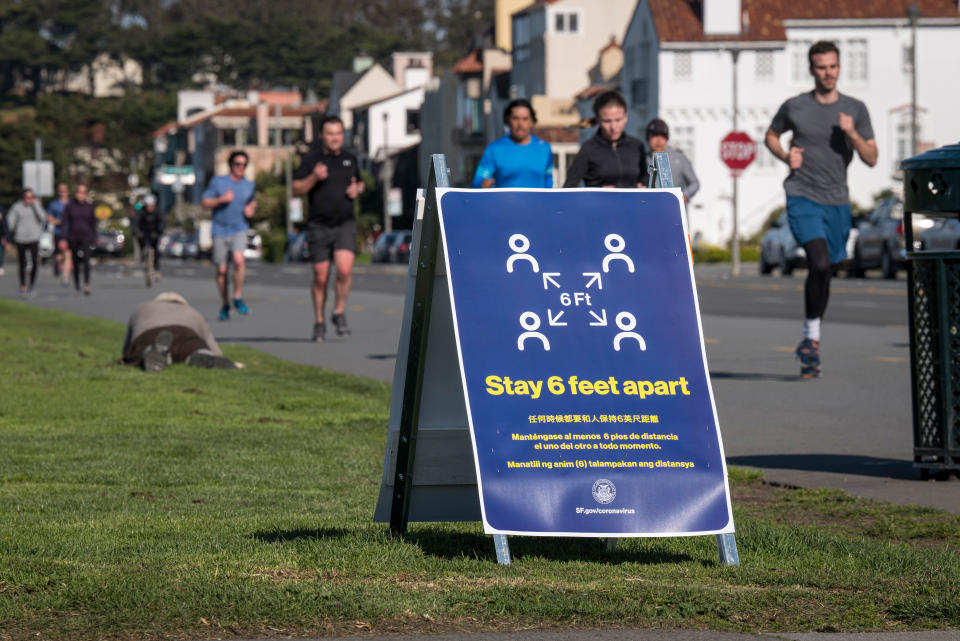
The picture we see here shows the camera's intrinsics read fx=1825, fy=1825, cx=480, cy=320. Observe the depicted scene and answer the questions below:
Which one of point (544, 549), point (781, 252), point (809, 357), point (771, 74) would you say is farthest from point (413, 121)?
point (544, 549)

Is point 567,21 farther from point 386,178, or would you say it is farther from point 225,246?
point 225,246

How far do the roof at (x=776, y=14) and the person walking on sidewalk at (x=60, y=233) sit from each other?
34756 millimetres

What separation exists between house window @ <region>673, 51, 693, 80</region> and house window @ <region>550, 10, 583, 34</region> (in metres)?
14.6

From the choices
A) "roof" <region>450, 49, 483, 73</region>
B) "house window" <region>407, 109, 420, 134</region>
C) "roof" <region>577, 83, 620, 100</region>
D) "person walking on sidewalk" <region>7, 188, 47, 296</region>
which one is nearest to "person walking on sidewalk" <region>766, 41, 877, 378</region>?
"person walking on sidewalk" <region>7, 188, 47, 296</region>

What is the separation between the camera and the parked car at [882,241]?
38.0 m

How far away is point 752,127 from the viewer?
73.3 meters

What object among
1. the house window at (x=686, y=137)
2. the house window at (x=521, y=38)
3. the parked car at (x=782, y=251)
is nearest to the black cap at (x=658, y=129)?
the parked car at (x=782, y=251)

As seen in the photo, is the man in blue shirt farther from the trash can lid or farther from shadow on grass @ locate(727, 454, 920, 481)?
the trash can lid

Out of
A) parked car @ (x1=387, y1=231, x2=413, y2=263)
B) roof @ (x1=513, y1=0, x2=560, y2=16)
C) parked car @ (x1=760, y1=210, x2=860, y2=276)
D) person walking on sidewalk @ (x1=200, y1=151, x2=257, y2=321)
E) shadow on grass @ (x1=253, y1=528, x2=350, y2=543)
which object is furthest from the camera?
roof @ (x1=513, y1=0, x2=560, y2=16)

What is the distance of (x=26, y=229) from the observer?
1242 inches

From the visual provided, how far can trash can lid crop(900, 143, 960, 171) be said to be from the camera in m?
7.57

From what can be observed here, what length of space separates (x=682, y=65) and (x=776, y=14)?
422 cm

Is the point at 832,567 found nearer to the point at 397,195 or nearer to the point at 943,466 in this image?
the point at 943,466

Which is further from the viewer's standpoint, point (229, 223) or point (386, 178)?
point (386, 178)
